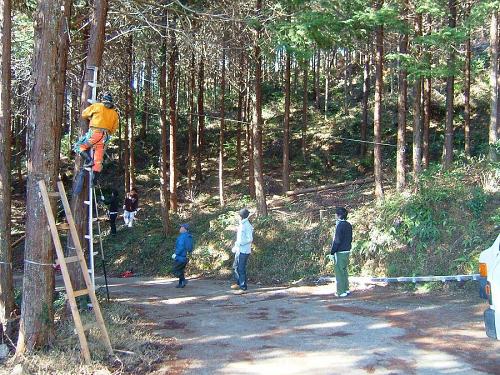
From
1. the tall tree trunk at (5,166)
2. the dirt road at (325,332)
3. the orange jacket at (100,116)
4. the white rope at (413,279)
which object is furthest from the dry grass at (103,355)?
the white rope at (413,279)

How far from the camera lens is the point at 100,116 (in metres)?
7.80

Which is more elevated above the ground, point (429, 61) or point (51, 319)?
point (429, 61)

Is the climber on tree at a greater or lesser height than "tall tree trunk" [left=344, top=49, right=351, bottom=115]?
lesser

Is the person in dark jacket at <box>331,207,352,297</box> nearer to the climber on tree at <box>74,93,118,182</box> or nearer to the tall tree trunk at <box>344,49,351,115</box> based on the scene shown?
the climber on tree at <box>74,93,118,182</box>

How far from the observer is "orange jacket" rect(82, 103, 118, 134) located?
7805mm

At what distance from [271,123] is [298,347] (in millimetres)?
29825

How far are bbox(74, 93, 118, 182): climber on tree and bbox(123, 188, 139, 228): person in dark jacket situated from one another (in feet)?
48.4

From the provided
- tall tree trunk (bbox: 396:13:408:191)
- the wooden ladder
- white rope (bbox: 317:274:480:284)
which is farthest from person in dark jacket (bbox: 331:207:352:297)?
tall tree trunk (bbox: 396:13:408:191)

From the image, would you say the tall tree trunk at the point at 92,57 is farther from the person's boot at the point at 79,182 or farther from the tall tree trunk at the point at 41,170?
the tall tree trunk at the point at 41,170

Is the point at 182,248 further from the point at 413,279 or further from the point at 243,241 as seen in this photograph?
the point at 413,279

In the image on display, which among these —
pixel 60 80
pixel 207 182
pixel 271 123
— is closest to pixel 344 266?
pixel 60 80

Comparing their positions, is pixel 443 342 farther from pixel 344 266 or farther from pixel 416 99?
pixel 416 99

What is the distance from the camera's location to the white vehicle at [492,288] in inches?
213

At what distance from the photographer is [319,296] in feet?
35.7
